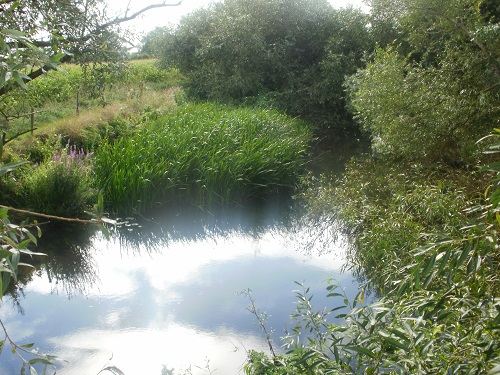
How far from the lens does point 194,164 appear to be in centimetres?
849

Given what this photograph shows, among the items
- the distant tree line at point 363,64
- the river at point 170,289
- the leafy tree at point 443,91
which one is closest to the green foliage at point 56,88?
the distant tree line at point 363,64

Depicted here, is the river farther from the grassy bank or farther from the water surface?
the grassy bank

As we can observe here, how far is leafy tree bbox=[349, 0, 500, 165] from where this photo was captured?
25.5 ft

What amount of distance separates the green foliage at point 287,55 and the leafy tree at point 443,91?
671 centimetres

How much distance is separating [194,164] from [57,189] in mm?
2263

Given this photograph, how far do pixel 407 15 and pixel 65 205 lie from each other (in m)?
6.14

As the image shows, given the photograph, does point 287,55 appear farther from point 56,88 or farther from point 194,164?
point 194,164

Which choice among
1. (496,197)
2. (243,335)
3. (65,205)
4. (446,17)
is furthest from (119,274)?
(446,17)

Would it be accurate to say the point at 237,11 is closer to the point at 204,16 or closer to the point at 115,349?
the point at 204,16

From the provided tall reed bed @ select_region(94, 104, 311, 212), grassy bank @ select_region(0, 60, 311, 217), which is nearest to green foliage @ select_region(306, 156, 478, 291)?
tall reed bed @ select_region(94, 104, 311, 212)

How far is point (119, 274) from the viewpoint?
20.8 feet

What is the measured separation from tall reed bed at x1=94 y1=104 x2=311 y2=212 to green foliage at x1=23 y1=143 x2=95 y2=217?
1.80 ft

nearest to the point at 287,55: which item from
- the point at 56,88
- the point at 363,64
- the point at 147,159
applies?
the point at 363,64

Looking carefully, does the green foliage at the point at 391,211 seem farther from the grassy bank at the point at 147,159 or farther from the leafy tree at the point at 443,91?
the grassy bank at the point at 147,159
